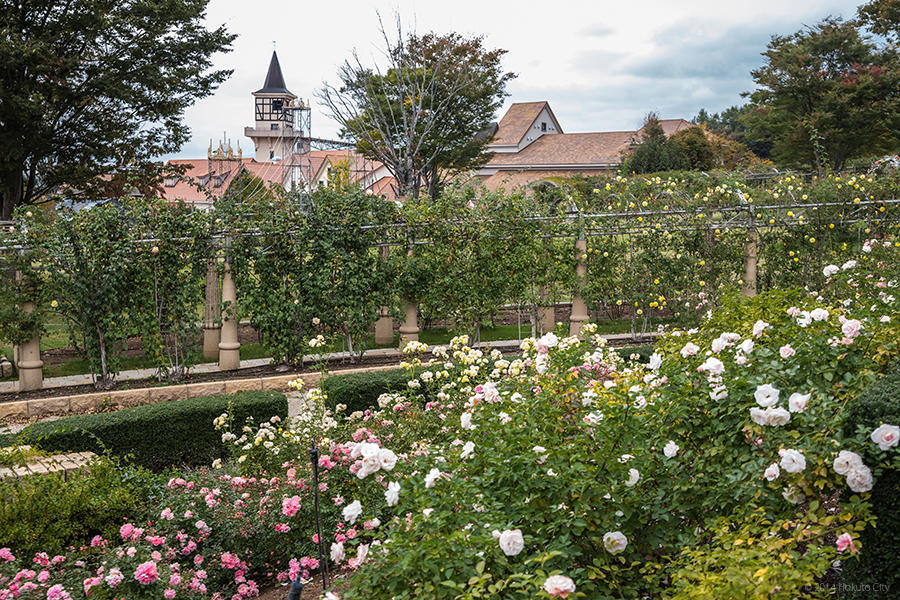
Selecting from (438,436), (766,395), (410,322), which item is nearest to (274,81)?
(410,322)

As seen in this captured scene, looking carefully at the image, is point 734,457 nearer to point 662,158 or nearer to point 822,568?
point 822,568

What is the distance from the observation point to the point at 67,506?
4.30 metres

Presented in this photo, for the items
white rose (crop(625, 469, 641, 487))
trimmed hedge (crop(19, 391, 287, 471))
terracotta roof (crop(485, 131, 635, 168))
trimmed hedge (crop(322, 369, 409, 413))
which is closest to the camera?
white rose (crop(625, 469, 641, 487))

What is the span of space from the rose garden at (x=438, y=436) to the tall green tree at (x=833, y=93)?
25597 mm

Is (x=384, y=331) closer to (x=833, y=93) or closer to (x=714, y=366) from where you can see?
(x=714, y=366)

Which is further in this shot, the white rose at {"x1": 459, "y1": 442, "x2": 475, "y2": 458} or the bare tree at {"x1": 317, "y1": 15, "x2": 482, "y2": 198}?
the bare tree at {"x1": 317, "y1": 15, "x2": 482, "y2": 198}

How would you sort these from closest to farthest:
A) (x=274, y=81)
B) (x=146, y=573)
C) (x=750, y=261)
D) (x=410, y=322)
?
(x=146, y=573) → (x=410, y=322) → (x=750, y=261) → (x=274, y=81)

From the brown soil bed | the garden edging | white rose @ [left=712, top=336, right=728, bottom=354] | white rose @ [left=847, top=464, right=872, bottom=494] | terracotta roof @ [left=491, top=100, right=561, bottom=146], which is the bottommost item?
the garden edging

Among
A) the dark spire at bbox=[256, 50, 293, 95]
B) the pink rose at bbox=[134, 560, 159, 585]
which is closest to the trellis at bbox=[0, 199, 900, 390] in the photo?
the pink rose at bbox=[134, 560, 159, 585]

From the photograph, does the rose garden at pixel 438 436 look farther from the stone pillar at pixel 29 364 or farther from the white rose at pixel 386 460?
the stone pillar at pixel 29 364

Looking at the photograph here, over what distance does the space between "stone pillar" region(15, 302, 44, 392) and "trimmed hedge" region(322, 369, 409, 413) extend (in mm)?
3707

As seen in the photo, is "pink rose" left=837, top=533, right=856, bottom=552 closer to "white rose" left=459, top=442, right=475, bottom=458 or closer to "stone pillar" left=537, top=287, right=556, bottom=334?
"white rose" left=459, top=442, right=475, bottom=458

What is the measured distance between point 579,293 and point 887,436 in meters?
7.76

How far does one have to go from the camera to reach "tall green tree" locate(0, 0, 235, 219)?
14.6m
